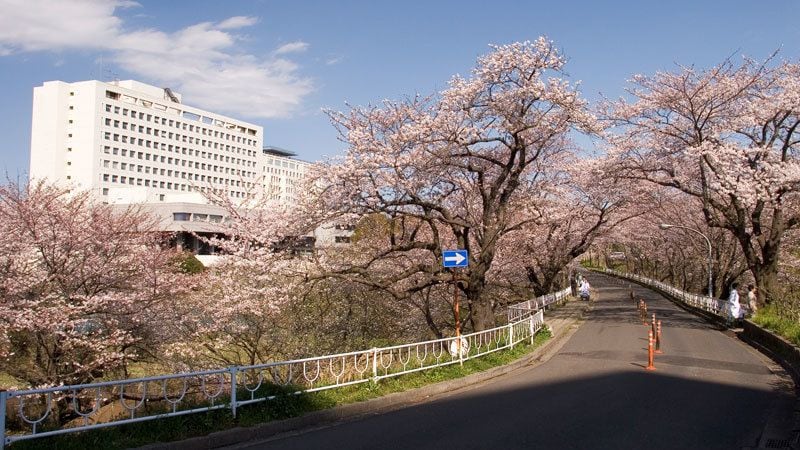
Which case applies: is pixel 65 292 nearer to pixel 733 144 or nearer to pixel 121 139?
pixel 733 144

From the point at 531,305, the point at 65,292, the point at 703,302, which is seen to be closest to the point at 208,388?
the point at 65,292

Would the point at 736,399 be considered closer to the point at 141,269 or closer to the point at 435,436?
the point at 435,436

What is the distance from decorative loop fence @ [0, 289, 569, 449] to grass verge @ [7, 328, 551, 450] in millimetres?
104

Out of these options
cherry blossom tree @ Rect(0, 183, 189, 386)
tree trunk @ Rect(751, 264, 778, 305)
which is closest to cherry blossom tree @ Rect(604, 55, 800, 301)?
tree trunk @ Rect(751, 264, 778, 305)

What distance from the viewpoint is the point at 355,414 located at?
9.77m

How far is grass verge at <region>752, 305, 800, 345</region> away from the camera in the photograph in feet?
53.3

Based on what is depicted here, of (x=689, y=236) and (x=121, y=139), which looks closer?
(x=689, y=236)

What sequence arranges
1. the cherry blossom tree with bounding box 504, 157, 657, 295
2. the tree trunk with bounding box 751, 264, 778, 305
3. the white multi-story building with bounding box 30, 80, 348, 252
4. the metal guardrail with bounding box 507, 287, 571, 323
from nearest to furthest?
the metal guardrail with bounding box 507, 287, 571, 323
the tree trunk with bounding box 751, 264, 778, 305
the cherry blossom tree with bounding box 504, 157, 657, 295
the white multi-story building with bounding box 30, 80, 348, 252

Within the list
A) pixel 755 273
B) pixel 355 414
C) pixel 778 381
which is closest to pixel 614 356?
pixel 778 381

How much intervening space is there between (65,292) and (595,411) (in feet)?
37.7


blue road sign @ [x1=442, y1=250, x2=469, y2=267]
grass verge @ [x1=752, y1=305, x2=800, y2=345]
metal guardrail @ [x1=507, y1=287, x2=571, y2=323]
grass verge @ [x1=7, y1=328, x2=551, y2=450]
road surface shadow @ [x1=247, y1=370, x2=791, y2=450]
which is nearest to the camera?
grass verge @ [x1=7, y1=328, x2=551, y2=450]

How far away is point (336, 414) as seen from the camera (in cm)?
942

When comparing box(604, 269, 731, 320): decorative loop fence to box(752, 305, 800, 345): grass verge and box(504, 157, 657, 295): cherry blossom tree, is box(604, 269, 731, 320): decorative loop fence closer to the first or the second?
box(752, 305, 800, 345): grass verge

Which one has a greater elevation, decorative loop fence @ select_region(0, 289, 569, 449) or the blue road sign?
the blue road sign
